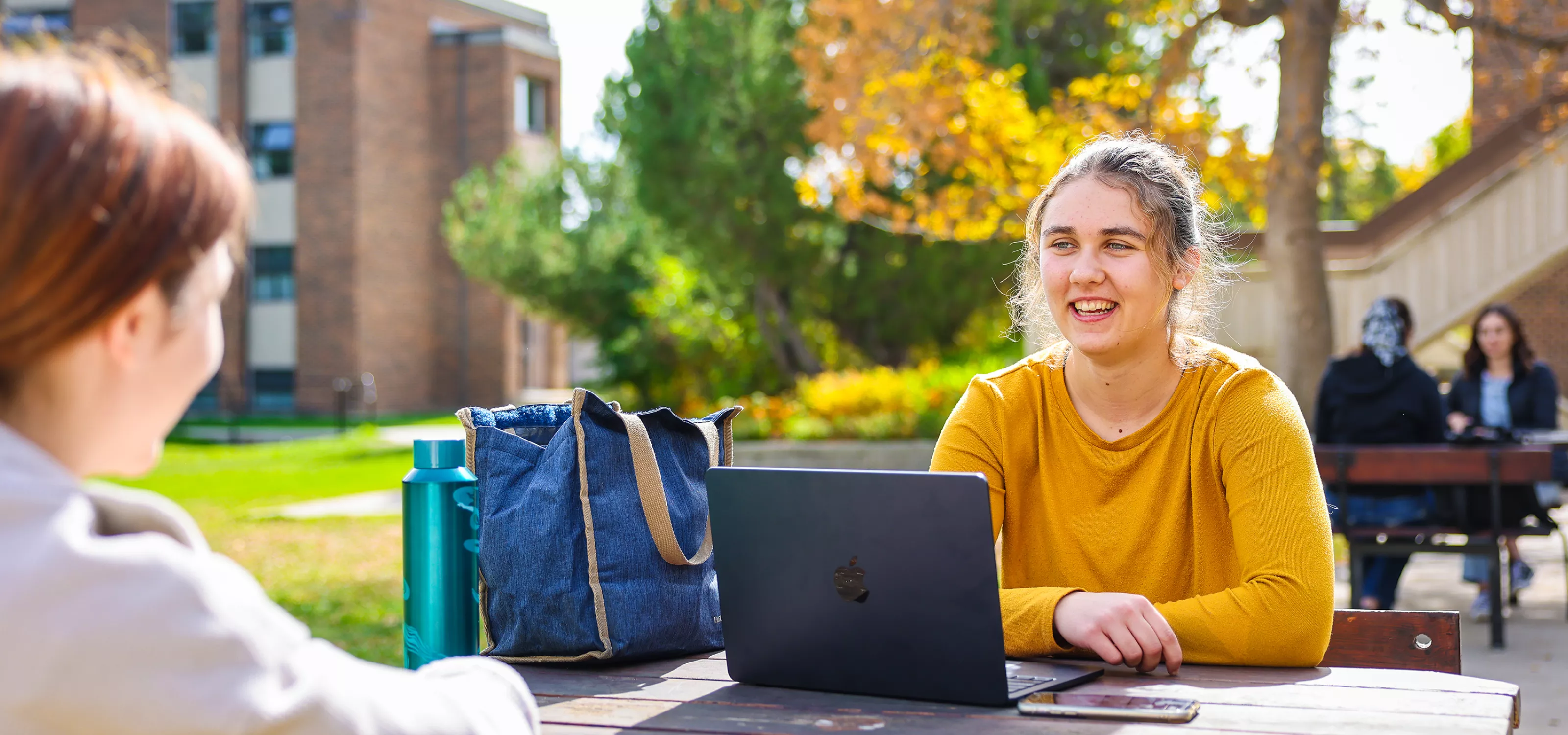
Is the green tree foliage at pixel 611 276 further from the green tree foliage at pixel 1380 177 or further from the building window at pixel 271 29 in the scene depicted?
the building window at pixel 271 29

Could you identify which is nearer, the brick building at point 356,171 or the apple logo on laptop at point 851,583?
the apple logo on laptop at point 851,583

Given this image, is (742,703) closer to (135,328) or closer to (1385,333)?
(135,328)

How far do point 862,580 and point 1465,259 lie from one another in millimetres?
11816

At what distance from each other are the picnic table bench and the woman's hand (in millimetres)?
4616

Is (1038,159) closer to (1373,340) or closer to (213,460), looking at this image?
(1373,340)

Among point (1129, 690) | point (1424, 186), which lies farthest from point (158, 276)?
point (1424, 186)

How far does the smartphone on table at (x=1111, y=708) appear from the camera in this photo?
1.58 metres

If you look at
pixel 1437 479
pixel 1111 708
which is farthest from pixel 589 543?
pixel 1437 479

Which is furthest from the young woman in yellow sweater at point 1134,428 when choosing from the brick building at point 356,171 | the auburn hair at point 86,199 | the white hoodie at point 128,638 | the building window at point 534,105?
the building window at point 534,105

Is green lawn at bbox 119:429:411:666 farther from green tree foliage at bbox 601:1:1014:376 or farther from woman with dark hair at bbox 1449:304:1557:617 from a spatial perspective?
woman with dark hair at bbox 1449:304:1557:617

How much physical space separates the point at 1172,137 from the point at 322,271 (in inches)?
1037

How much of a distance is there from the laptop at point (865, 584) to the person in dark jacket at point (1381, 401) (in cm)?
541

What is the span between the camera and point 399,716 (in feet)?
3.44

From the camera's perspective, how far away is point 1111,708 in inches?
63.6
